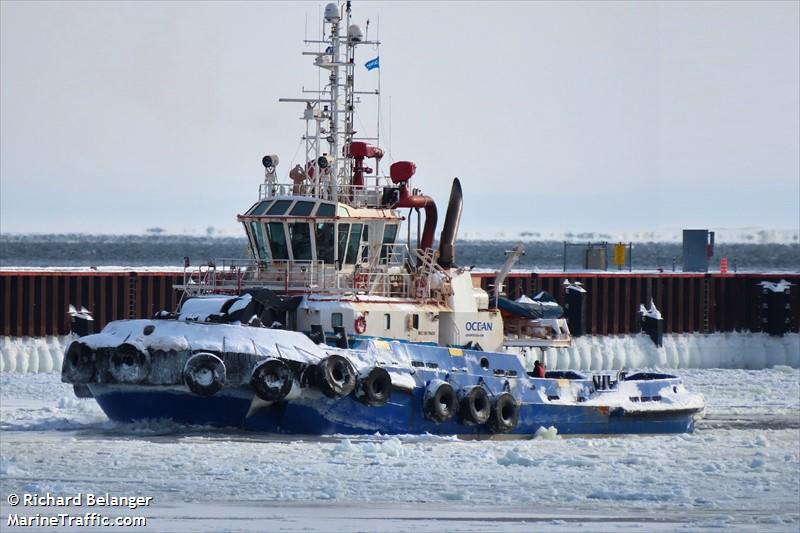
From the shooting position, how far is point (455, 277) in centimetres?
3167

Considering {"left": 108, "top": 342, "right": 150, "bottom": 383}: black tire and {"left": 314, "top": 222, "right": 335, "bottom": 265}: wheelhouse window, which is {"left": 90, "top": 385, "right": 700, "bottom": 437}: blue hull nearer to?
{"left": 108, "top": 342, "right": 150, "bottom": 383}: black tire

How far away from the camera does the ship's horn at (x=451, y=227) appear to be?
31.6m

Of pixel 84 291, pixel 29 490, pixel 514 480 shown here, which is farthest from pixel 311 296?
pixel 84 291

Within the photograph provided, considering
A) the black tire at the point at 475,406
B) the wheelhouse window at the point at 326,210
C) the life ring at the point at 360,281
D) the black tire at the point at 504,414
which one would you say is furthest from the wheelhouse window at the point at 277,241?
the black tire at the point at 504,414

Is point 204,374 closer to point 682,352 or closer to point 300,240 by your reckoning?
point 300,240

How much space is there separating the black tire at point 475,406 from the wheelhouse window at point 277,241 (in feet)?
13.9

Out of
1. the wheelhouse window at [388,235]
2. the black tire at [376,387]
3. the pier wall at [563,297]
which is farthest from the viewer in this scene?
the pier wall at [563,297]

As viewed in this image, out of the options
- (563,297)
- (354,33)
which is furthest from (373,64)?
(563,297)

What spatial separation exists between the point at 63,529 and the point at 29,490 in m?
2.40

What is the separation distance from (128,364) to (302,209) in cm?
467

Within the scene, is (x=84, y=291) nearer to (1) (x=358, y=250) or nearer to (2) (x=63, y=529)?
(1) (x=358, y=250)

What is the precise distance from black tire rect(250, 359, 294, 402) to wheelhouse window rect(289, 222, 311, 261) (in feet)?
11.0

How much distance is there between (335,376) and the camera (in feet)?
92.6

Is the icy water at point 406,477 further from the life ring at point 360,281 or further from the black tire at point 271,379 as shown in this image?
the life ring at point 360,281
